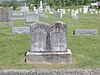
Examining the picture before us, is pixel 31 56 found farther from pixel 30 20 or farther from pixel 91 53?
pixel 30 20

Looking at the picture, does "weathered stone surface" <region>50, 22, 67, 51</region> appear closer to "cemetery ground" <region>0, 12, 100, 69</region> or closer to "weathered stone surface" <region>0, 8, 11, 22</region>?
"cemetery ground" <region>0, 12, 100, 69</region>

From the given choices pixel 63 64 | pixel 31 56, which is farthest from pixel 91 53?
pixel 31 56

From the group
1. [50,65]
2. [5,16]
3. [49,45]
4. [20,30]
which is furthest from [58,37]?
[5,16]

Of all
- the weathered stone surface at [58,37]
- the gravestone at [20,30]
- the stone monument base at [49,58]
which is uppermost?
the weathered stone surface at [58,37]

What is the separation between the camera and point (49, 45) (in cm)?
842

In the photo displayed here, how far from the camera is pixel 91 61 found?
8445 millimetres

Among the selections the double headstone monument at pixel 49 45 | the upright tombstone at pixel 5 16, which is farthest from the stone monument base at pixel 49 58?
the upright tombstone at pixel 5 16

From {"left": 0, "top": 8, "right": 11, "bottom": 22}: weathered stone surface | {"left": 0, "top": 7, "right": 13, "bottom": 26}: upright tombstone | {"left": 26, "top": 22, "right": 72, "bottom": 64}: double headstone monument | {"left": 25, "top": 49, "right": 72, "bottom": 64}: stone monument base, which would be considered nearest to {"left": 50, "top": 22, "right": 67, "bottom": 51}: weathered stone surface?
{"left": 26, "top": 22, "right": 72, "bottom": 64}: double headstone monument

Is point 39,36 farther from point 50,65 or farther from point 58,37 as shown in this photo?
point 50,65

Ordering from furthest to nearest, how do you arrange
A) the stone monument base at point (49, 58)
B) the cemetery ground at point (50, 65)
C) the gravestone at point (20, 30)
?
the gravestone at point (20, 30), the stone monument base at point (49, 58), the cemetery ground at point (50, 65)

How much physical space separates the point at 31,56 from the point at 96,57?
85.7 inches

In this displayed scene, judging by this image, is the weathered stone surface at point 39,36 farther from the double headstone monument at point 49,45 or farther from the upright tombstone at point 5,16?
the upright tombstone at point 5,16

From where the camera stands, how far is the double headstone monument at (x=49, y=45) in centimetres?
835

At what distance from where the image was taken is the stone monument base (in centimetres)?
834
